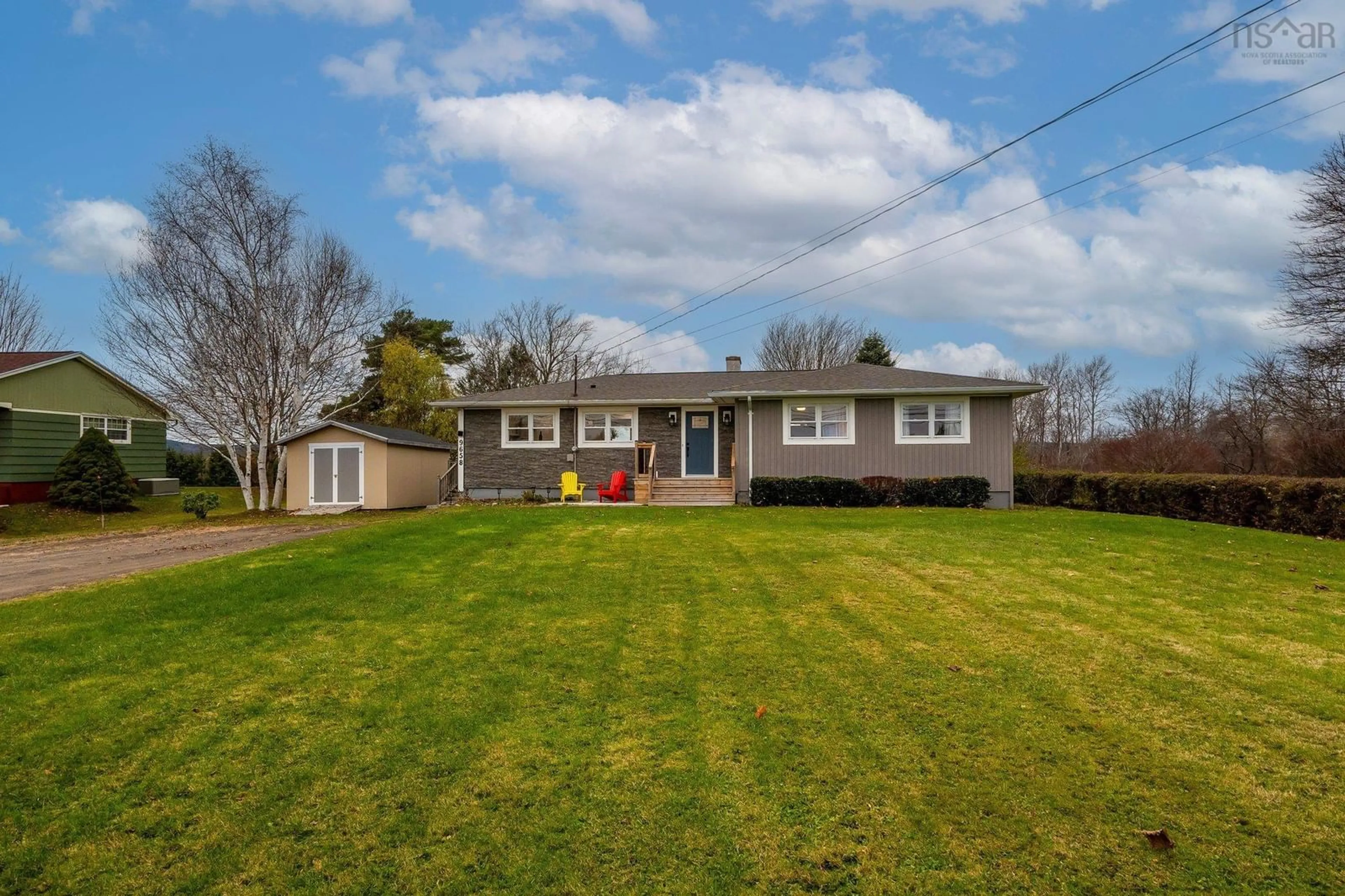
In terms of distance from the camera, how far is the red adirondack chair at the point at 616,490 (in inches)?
734

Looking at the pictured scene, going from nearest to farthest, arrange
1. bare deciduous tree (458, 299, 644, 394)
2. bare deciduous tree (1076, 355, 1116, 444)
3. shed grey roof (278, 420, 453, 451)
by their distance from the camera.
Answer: shed grey roof (278, 420, 453, 451), bare deciduous tree (458, 299, 644, 394), bare deciduous tree (1076, 355, 1116, 444)

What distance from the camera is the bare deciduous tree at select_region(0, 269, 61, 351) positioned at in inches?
1212

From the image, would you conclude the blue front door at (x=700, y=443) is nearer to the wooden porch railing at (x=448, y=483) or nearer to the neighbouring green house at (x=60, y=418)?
the wooden porch railing at (x=448, y=483)

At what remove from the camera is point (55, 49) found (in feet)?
47.1

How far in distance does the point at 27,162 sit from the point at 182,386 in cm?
692

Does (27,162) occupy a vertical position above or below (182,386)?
above

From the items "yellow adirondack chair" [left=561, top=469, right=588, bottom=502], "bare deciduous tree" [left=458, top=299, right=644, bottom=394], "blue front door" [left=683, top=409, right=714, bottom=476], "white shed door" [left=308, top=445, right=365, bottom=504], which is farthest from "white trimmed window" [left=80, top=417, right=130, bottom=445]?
"blue front door" [left=683, top=409, right=714, bottom=476]

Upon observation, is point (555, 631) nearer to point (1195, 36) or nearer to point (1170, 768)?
point (1170, 768)

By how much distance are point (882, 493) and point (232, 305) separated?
20052 mm

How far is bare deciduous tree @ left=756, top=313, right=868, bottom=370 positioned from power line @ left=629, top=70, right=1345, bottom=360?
11045 mm

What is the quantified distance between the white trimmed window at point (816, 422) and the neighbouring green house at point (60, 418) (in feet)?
68.4

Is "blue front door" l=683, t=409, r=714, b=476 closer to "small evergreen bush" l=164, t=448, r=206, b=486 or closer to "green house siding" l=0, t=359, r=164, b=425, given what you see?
"green house siding" l=0, t=359, r=164, b=425

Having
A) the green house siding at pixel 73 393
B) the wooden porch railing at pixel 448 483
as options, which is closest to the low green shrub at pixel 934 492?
the wooden porch railing at pixel 448 483

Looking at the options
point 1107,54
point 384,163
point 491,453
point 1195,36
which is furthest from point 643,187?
point 1195,36
